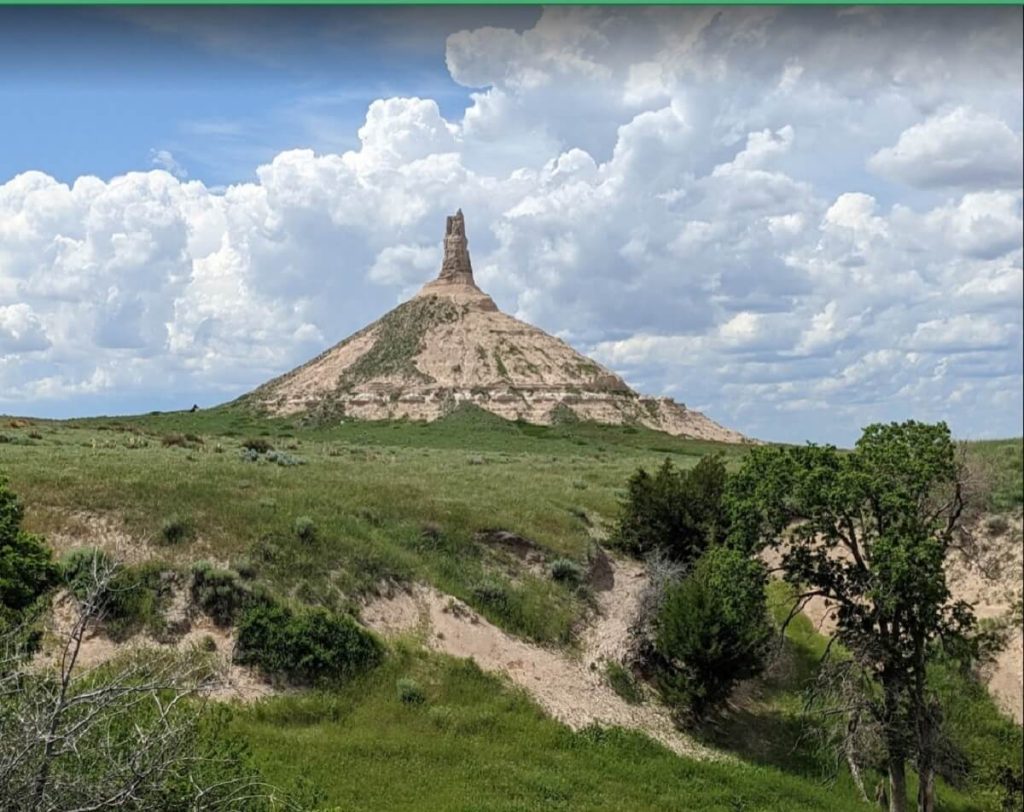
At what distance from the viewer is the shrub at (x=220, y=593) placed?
23641 mm

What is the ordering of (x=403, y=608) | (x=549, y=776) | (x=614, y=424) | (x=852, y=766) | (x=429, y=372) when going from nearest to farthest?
1. (x=549, y=776)
2. (x=852, y=766)
3. (x=403, y=608)
4. (x=614, y=424)
5. (x=429, y=372)

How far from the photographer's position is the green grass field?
20.1 m

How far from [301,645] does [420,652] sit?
3485 millimetres

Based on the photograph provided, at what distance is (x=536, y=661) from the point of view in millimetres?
26656

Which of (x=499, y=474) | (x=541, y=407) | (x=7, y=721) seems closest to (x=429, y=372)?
(x=541, y=407)

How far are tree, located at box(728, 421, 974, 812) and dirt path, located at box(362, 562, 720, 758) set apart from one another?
17.6 ft

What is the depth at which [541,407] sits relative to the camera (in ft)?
406

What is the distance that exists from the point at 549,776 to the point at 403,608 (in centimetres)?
761

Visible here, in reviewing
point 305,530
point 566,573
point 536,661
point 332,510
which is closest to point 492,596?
point 536,661

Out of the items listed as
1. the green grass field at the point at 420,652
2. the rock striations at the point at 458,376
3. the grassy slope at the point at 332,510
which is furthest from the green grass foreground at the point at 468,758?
the rock striations at the point at 458,376

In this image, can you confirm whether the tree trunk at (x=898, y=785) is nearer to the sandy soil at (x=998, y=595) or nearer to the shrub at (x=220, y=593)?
the sandy soil at (x=998, y=595)

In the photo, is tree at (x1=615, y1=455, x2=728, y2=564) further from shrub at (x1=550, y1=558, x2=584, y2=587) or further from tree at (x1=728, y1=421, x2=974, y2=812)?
tree at (x1=728, y1=421, x2=974, y2=812)

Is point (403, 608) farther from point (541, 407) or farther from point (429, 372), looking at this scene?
point (429, 372)

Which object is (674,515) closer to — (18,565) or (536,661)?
(536,661)
